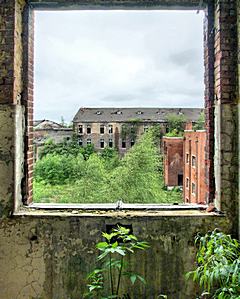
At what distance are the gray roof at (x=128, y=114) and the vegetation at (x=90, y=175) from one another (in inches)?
7.2

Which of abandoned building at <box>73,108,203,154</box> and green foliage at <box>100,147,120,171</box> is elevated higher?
abandoned building at <box>73,108,203,154</box>

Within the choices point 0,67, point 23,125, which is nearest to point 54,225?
point 23,125

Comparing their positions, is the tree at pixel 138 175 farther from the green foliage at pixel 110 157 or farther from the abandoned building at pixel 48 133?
the abandoned building at pixel 48 133

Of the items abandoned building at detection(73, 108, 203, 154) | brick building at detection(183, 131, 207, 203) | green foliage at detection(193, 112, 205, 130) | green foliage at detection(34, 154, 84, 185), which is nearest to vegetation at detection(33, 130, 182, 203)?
green foliage at detection(34, 154, 84, 185)

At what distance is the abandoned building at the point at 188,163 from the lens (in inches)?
103

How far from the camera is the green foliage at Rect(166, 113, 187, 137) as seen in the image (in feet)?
10.1

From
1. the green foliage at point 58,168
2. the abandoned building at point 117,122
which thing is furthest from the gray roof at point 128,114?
the green foliage at point 58,168

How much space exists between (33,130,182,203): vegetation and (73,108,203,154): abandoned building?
0.33 ft

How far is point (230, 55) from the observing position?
224cm

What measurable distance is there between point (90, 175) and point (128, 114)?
124 centimetres

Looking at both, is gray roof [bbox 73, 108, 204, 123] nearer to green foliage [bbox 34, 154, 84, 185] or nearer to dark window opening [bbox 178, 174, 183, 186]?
green foliage [bbox 34, 154, 84, 185]

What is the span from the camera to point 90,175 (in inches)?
153

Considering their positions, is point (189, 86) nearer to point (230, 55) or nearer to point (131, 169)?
point (230, 55)

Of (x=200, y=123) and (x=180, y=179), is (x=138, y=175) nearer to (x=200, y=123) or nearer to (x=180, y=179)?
(x=180, y=179)
